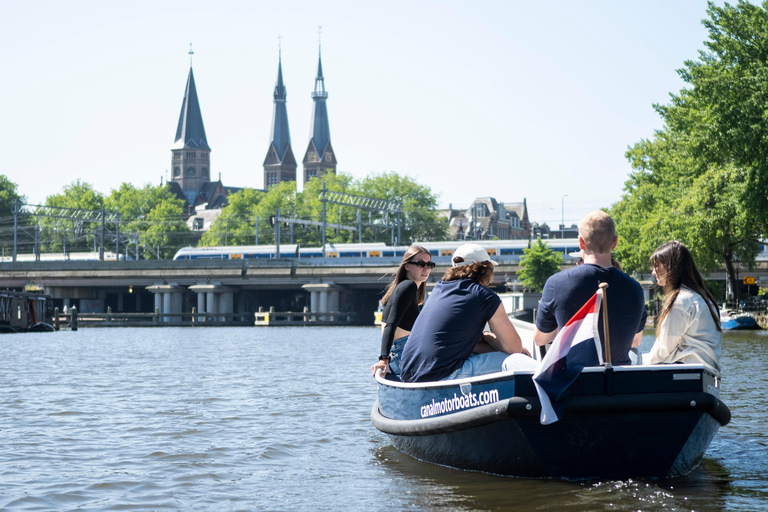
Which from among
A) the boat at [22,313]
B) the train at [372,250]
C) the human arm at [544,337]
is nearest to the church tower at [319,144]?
the train at [372,250]

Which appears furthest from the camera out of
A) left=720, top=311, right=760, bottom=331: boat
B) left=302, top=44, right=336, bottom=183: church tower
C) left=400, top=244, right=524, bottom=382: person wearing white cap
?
left=302, top=44, right=336, bottom=183: church tower

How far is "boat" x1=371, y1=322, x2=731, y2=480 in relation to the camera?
7.02m

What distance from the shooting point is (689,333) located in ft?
24.9

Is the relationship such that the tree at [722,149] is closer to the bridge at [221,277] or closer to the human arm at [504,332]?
the human arm at [504,332]

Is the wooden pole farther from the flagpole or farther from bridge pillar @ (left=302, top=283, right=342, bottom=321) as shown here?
bridge pillar @ (left=302, top=283, right=342, bottom=321)

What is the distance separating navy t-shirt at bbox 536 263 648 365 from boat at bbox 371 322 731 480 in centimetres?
28

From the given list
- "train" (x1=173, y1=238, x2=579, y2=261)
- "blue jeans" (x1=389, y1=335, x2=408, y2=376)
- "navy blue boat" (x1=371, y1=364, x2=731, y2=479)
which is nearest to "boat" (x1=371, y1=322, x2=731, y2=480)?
"navy blue boat" (x1=371, y1=364, x2=731, y2=479)

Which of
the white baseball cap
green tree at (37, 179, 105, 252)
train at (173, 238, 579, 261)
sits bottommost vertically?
the white baseball cap

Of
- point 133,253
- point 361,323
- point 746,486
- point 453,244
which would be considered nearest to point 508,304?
point 453,244

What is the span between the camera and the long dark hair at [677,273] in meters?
7.48

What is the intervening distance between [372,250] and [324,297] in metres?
6.42

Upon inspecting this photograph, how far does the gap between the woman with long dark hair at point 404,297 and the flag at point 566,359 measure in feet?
6.81

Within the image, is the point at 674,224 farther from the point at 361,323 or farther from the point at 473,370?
the point at 361,323

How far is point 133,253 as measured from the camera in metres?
118
